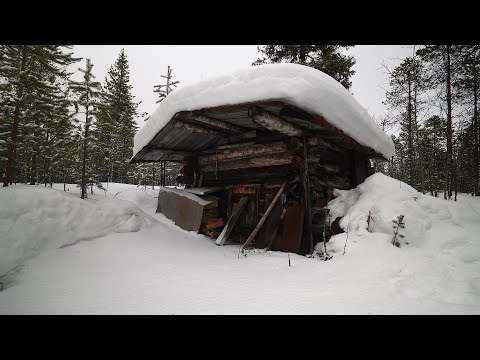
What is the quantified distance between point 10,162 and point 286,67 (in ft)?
34.0

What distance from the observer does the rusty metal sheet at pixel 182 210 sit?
21.6 feet

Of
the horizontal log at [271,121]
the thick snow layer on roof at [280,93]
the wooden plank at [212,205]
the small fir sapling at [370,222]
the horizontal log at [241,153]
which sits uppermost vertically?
the thick snow layer on roof at [280,93]

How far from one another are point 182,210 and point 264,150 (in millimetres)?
2909

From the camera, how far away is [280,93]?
14.1 feet

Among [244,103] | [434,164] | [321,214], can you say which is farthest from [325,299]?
[434,164]

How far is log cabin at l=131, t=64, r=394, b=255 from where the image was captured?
4.62m

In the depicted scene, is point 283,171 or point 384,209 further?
point 283,171

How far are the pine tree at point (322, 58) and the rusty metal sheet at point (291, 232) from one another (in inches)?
354

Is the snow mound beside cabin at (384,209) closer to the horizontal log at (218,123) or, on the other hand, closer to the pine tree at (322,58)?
the horizontal log at (218,123)

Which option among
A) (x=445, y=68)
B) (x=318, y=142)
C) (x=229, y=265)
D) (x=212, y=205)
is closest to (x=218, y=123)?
(x=212, y=205)

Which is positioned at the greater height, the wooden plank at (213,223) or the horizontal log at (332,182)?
the horizontal log at (332,182)

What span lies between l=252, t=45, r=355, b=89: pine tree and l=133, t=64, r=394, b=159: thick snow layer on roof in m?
7.24

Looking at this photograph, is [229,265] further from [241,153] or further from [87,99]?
[87,99]

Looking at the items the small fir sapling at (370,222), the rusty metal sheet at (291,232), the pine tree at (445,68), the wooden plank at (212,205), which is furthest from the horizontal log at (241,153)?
the pine tree at (445,68)
